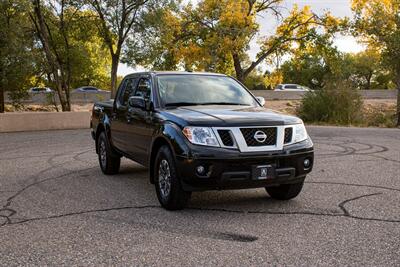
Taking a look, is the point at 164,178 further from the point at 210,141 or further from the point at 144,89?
the point at 144,89

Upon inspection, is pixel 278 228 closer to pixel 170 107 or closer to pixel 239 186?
pixel 239 186

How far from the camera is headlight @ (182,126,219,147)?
18.1ft

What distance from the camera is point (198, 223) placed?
5.39m

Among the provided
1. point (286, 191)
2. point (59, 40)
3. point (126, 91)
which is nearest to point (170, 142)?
point (286, 191)

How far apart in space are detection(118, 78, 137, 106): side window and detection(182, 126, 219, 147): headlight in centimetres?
254

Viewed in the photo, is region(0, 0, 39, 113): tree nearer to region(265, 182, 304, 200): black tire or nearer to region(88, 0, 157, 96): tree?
region(88, 0, 157, 96): tree

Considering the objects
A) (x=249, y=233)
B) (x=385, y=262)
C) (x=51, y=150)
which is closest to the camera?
(x=385, y=262)

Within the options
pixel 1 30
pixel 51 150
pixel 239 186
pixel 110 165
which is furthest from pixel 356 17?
pixel 239 186

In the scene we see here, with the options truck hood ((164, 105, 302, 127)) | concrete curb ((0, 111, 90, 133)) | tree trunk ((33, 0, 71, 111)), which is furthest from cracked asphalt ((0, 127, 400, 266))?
tree trunk ((33, 0, 71, 111))

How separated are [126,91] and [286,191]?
3.31 m

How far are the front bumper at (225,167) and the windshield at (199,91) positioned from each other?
4.44 feet

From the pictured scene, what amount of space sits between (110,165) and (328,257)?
5211 millimetres

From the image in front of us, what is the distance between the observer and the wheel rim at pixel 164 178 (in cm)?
591

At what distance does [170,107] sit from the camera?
21.4ft
